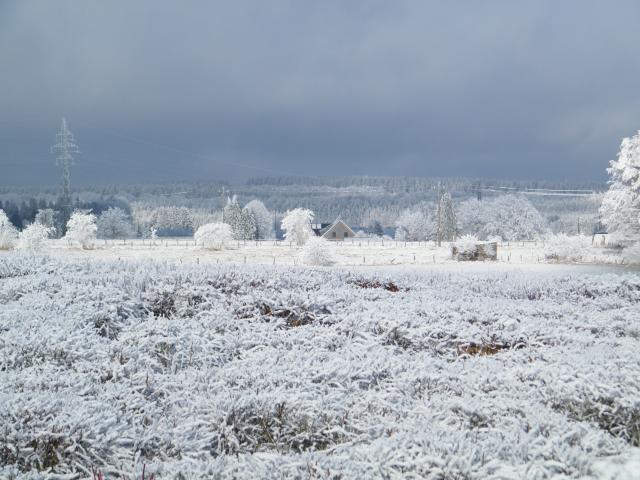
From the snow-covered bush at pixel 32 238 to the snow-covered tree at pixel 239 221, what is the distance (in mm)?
39802

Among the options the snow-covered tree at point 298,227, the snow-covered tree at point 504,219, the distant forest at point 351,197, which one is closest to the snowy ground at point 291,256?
the snow-covered tree at point 298,227

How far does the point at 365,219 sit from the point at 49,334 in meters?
156

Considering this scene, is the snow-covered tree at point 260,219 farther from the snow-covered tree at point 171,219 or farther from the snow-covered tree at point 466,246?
the snow-covered tree at point 466,246

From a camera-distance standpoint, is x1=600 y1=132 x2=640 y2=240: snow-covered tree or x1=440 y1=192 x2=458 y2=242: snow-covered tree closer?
x1=600 y1=132 x2=640 y2=240: snow-covered tree

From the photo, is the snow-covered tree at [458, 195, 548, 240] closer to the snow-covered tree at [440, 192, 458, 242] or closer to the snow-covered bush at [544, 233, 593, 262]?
the snow-covered tree at [440, 192, 458, 242]

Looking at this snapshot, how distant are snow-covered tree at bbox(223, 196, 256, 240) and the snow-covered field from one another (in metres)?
80.2

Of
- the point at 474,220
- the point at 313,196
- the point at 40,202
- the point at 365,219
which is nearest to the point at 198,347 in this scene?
the point at 474,220

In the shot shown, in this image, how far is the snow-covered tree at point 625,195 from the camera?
3478 centimetres

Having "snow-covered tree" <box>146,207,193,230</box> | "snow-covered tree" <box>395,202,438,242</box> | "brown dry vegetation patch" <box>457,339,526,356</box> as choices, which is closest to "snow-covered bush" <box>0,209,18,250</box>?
"brown dry vegetation patch" <box>457,339,526,356</box>

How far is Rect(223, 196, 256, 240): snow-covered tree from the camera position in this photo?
88.6m

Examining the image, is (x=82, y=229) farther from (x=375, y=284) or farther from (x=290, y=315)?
(x=290, y=315)

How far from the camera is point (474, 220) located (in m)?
97.5

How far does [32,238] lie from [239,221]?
1784 inches

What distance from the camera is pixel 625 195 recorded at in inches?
1390
